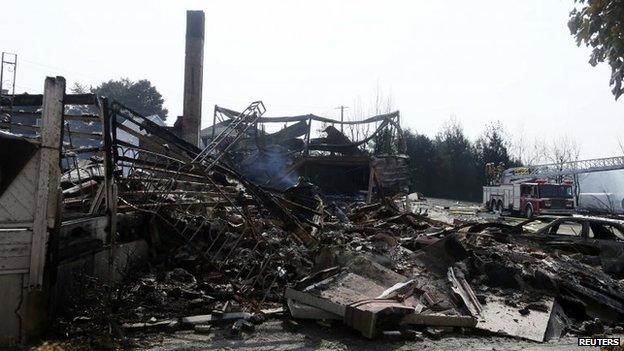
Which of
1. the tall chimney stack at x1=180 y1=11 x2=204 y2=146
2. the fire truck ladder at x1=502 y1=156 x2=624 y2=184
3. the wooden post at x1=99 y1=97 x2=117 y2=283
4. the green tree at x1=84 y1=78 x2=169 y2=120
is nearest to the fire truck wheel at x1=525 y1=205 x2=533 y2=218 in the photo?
the fire truck ladder at x1=502 y1=156 x2=624 y2=184

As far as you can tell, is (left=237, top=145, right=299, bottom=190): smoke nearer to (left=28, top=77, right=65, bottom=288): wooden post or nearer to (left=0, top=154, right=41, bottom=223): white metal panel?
(left=28, top=77, right=65, bottom=288): wooden post

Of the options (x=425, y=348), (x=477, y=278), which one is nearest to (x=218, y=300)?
(x=425, y=348)

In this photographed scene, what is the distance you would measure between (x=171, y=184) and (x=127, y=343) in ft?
10.6

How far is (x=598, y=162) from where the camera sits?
2798 cm

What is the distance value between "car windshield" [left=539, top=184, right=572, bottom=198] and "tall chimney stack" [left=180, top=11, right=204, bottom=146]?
2072 centimetres

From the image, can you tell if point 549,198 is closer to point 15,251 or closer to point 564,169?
point 564,169

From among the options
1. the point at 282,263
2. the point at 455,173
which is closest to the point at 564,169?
the point at 455,173

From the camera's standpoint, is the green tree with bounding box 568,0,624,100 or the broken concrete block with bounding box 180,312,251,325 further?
the broken concrete block with bounding box 180,312,251,325

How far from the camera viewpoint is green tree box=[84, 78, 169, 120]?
174 feet

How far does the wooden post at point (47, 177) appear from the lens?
4.21 m

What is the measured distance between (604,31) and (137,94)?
55986mm

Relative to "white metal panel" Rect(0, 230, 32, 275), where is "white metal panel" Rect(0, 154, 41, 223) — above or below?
above

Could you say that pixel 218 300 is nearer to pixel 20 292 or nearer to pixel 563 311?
pixel 20 292

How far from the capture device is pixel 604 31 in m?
3.70
